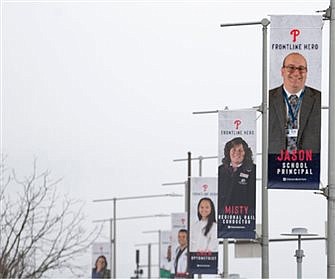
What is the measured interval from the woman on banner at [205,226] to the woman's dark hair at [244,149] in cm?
853

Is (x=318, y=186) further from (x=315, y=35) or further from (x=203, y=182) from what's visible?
(x=203, y=182)

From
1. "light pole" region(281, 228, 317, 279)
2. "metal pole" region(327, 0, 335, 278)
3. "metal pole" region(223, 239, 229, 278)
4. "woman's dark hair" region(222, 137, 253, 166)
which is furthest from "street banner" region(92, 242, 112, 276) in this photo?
"metal pole" region(327, 0, 335, 278)

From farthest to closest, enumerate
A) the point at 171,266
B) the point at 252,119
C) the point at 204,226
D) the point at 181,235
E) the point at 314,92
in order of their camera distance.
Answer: the point at 171,266, the point at 181,235, the point at 204,226, the point at 252,119, the point at 314,92

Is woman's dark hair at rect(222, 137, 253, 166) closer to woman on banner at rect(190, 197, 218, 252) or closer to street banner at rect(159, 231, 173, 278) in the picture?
woman on banner at rect(190, 197, 218, 252)

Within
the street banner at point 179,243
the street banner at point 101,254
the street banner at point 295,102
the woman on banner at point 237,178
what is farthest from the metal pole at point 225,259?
the street banner at point 101,254

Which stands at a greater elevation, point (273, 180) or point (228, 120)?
point (228, 120)

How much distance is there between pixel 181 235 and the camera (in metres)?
51.2

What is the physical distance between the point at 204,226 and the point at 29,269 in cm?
834

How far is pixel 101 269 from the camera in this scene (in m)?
70.8

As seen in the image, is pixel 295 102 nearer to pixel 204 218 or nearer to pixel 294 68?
pixel 294 68

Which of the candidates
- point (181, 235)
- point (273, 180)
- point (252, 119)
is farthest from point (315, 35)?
point (181, 235)

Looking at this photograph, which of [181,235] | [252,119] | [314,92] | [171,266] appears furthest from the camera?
[171,266]

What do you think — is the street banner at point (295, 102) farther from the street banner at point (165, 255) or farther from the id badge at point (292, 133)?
the street banner at point (165, 255)

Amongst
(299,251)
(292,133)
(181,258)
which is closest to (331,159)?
(292,133)
